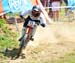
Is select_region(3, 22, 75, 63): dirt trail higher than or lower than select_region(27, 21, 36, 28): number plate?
lower

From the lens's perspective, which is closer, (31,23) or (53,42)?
(31,23)

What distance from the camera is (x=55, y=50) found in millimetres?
11320

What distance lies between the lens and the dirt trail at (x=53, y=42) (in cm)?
1080

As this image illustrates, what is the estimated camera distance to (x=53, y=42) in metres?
12.6

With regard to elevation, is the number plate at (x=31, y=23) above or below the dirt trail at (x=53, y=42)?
above

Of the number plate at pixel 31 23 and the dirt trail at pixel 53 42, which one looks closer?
the number plate at pixel 31 23

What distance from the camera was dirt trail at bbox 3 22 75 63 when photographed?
35.4 feet

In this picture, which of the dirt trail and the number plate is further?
the dirt trail

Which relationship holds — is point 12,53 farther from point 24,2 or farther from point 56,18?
point 56,18

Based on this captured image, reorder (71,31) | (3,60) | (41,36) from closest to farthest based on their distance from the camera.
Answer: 1. (3,60)
2. (41,36)
3. (71,31)

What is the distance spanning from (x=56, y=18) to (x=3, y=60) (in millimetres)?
6666

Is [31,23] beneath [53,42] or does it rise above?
above

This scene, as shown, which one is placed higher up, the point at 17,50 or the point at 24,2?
the point at 24,2

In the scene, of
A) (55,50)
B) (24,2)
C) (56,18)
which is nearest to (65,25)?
(56,18)
